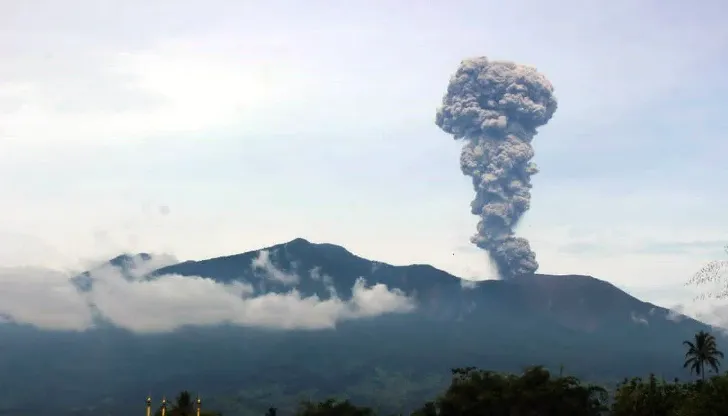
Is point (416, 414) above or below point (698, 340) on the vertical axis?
below

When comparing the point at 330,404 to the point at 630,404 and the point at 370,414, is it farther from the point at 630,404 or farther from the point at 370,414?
the point at 630,404

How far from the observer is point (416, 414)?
13025 centimetres

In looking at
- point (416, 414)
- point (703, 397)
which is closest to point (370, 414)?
point (416, 414)

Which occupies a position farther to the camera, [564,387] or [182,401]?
[182,401]

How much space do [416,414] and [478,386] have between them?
1044 cm

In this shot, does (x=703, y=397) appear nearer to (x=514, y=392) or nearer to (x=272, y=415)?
(x=514, y=392)

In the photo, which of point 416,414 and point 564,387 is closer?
point 564,387

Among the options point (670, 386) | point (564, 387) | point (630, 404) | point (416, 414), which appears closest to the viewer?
point (630, 404)

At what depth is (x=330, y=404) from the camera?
146500 millimetres

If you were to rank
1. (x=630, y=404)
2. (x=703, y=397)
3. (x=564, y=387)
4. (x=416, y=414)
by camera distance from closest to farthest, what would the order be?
(x=703, y=397)
(x=630, y=404)
(x=564, y=387)
(x=416, y=414)

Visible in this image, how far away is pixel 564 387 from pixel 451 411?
15735 mm

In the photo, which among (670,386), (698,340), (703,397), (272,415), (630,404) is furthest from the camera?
(272,415)

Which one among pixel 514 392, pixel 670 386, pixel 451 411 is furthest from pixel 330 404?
pixel 670 386

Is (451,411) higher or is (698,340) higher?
(698,340)
